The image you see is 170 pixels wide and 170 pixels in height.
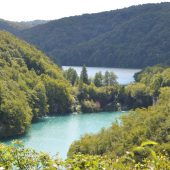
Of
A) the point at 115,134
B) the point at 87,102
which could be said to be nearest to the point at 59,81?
the point at 87,102

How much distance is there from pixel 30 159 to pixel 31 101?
80.2m

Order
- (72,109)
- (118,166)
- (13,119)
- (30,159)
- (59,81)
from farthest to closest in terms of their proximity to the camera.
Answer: (59,81)
(72,109)
(13,119)
(30,159)
(118,166)

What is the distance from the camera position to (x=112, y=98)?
109375 mm

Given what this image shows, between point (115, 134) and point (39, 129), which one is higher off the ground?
point (115, 134)

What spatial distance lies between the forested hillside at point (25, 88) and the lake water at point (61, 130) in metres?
2.46

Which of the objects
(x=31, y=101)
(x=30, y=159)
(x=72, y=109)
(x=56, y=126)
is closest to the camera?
(x=30, y=159)

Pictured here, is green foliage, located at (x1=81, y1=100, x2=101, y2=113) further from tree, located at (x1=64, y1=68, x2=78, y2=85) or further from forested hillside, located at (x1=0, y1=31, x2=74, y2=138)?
tree, located at (x1=64, y1=68, x2=78, y2=85)

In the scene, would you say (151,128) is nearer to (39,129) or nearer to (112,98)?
(39,129)

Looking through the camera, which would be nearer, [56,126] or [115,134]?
[115,134]

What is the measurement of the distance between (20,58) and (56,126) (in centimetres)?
3439

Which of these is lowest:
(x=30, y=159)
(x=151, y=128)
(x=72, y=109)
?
(x=72, y=109)

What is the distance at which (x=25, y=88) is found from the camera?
96.2 m

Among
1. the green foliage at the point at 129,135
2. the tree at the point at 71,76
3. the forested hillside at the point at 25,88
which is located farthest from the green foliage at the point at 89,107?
the green foliage at the point at 129,135

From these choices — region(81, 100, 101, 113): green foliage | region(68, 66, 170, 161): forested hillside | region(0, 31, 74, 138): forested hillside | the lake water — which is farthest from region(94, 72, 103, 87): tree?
region(68, 66, 170, 161): forested hillside
